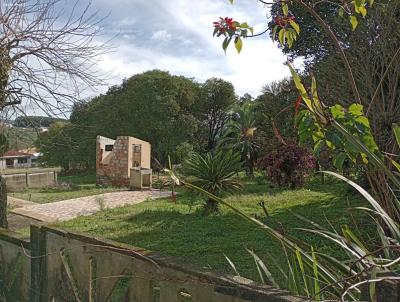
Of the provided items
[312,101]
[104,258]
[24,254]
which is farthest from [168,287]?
[24,254]

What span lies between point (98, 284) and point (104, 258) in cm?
17

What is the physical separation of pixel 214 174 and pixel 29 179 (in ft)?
45.3

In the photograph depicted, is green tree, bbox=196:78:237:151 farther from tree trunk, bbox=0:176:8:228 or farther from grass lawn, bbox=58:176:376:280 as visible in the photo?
tree trunk, bbox=0:176:8:228

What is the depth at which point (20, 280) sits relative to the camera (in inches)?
110

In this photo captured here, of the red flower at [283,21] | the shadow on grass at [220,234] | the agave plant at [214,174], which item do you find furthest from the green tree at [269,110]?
the red flower at [283,21]

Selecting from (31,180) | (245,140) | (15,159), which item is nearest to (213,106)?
(245,140)

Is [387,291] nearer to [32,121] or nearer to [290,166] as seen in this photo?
[32,121]

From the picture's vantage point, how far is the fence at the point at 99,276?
4.80ft

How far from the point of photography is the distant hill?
5.20 meters

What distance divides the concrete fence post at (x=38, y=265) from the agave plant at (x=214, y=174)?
6.00m

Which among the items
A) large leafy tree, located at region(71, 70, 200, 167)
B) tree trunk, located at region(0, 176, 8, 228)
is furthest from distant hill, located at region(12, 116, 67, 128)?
large leafy tree, located at region(71, 70, 200, 167)

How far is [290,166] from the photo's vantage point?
41.5 feet

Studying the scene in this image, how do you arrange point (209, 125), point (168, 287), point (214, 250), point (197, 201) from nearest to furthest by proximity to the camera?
1. point (168, 287)
2. point (214, 250)
3. point (197, 201)
4. point (209, 125)

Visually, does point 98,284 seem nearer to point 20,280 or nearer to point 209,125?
point 20,280
